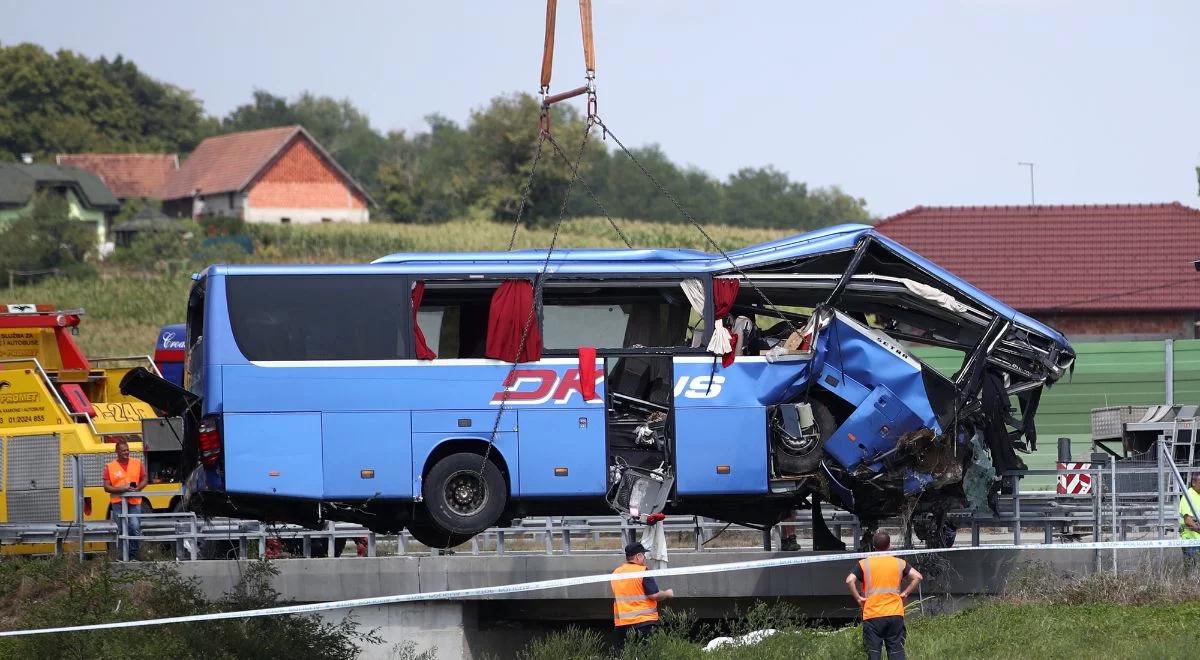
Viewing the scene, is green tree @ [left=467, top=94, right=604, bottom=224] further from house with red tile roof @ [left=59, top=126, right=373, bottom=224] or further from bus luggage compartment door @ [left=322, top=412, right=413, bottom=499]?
bus luggage compartment door @ [left=322, top=412, right=413, bottom=499]

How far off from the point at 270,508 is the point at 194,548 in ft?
14.7

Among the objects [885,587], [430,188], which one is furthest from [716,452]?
[430,188]

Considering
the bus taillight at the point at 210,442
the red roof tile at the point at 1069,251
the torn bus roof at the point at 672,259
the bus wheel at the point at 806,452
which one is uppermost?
the red roof tile at the point at 1069,251

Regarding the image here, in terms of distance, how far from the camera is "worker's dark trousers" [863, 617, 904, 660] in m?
13.3

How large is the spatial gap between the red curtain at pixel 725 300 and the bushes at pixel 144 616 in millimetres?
5352

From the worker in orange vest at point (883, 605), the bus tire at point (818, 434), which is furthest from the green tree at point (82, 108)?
the worker in orange vest at point (883, 605)

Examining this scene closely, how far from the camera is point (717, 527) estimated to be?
19672 mm

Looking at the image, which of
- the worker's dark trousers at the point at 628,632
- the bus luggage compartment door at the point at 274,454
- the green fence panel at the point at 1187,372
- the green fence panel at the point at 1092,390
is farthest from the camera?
the green fence panel at the point at 1092,390

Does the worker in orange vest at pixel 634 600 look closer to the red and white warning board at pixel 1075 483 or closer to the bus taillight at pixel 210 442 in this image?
the bus taillight at pixel 210 442

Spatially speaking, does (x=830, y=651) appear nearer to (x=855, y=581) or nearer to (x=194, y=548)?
(x=855, y=581)

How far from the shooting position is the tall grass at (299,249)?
182 feet

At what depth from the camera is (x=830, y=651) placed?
1485cm

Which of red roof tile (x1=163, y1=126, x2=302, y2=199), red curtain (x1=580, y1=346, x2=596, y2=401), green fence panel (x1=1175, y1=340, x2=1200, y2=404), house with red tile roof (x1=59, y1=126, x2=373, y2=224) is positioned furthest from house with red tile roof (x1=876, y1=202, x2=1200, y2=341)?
red roof tile (x1=163, y1=126, x2=302, y2=199)

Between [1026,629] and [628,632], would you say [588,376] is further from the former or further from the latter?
[1026,629]
